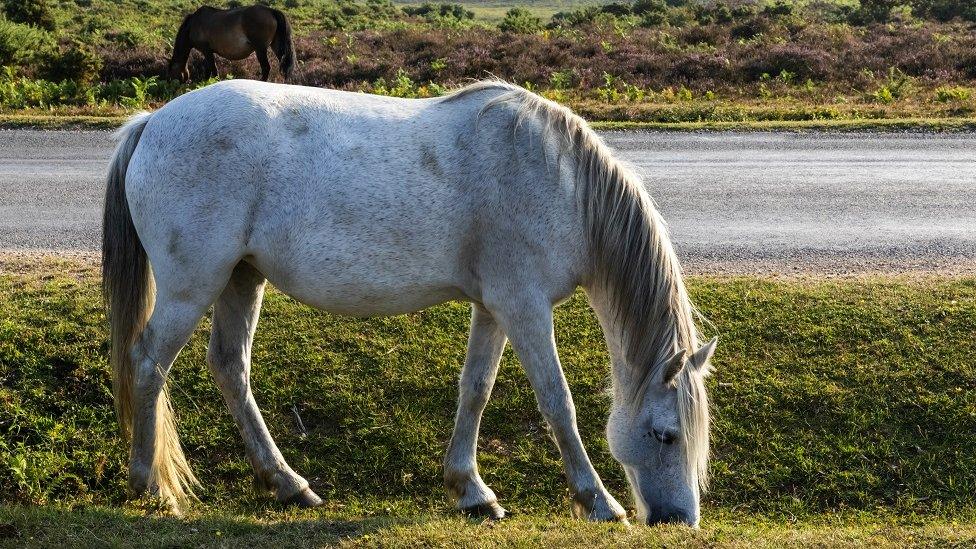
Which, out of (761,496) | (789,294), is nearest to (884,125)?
(789,294)

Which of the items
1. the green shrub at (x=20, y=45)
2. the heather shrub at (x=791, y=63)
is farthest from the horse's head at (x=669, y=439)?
the green shrub at (x=20, y=45)

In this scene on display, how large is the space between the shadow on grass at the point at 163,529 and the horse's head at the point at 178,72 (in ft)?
50.8

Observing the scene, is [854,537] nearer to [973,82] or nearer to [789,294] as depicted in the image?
[789,294]

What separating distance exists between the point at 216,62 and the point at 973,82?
1471cm

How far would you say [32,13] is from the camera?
87.7 ft

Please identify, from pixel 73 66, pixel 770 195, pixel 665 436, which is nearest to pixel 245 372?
pixel 665 436

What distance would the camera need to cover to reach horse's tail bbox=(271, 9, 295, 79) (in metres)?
19.5

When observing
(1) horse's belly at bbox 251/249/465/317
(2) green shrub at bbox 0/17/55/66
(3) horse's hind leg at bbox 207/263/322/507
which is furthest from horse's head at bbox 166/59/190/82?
(1) horse's belly at bbox 251/249/465/317

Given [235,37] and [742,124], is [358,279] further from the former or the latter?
[235,37]

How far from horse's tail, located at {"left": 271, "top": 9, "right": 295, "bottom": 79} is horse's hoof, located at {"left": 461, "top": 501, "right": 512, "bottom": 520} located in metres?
15.2

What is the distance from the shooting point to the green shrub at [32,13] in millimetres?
26609

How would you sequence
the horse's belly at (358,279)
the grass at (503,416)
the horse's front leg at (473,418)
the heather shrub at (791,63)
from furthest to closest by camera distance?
the heather shrub at (791,63)
the grass at (503,416)
the horse's front leg at (473,418)
the horse's belly at (358,279)

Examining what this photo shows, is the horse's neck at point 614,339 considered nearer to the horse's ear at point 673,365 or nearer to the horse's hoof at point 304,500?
the horse's ear at point 673,365

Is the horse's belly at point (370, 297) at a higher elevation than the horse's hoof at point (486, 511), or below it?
higher
